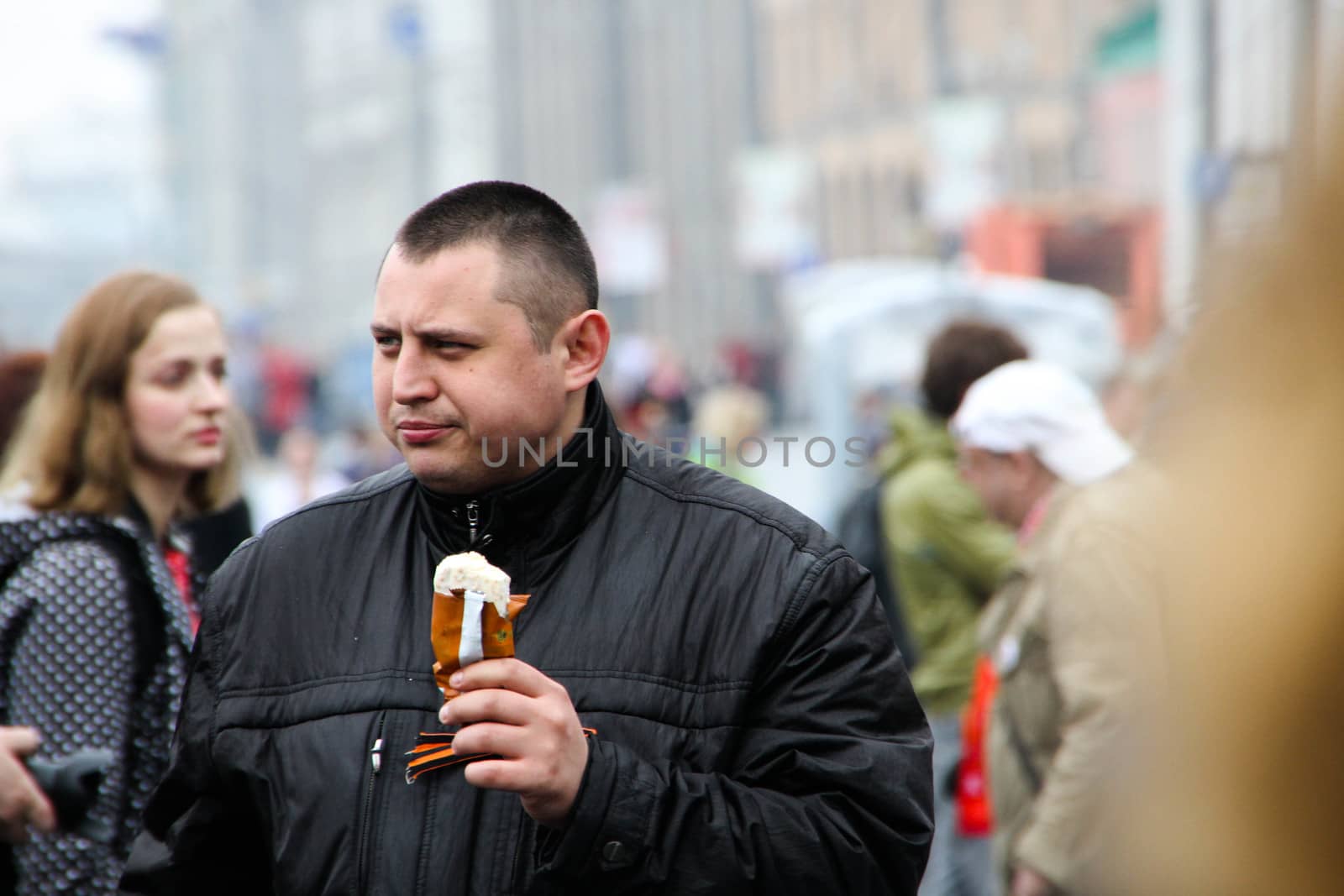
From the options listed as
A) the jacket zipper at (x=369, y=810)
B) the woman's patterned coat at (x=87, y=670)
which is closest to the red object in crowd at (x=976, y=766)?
the woman's patterned coat at (x=87, y=670)

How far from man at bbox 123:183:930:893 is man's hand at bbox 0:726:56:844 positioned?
537 millimetres

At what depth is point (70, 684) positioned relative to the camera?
10.4 feet

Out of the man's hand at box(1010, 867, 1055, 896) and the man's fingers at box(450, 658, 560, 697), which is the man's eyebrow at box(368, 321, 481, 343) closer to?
the man's fingers at box(450, 658, 560, 697)

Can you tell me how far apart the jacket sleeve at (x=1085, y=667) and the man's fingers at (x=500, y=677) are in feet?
6.86

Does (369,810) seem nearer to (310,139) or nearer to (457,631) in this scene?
(457,631)

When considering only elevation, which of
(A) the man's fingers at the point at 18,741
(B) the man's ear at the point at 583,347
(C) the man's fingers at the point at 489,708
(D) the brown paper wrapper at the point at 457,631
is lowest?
(A) the man's fingers at the point at 18,741

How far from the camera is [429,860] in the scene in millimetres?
2191

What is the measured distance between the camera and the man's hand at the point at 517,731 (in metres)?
1.98

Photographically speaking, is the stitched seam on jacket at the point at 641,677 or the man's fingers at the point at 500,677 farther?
the stitched seam on jacket at the point at 641,677

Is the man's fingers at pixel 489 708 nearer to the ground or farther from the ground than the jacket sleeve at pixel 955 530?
farther from the ground

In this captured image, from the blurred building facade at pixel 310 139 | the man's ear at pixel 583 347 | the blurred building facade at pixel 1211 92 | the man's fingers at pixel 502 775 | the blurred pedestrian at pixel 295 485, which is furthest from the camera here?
the blurred building facade at pixel 310 139

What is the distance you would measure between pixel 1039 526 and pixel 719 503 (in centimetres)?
202

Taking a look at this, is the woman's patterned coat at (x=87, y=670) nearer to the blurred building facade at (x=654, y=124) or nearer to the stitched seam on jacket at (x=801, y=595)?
the stitched seam on jacket at (x=801, y=595)

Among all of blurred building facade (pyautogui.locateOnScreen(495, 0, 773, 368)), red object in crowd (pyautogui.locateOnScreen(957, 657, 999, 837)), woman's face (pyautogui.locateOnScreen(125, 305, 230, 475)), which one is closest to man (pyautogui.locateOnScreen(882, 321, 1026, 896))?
red object in crowd (pyautogui.locateOnScreen(957, 657, 999, 837))
